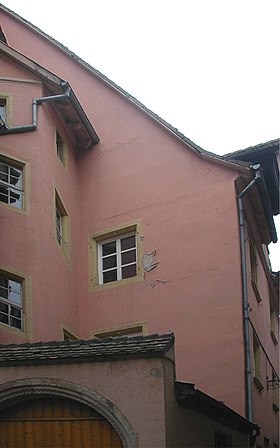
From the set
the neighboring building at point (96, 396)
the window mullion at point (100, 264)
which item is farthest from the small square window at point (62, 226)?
the neighboring building at point (96, 396)

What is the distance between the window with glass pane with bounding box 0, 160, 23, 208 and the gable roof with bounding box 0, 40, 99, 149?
86cm

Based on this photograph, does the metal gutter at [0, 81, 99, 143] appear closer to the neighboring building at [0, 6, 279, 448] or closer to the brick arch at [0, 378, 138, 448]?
the neighboring building at [0, 6, 279, 448]

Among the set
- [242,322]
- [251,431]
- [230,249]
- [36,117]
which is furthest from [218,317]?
[36,117]

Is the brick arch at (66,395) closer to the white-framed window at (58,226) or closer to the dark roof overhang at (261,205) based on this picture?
the white-framed window at (58,226)

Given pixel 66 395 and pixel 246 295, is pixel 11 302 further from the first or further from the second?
pixel 66 395

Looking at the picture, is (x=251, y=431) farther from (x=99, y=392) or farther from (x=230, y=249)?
(x=99, y=392)

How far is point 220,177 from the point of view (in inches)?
688

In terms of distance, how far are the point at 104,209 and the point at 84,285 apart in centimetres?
207

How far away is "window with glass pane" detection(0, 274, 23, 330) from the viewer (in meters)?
15.2

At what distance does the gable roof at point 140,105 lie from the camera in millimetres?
17344

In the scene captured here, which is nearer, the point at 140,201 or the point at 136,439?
the point at 136,439

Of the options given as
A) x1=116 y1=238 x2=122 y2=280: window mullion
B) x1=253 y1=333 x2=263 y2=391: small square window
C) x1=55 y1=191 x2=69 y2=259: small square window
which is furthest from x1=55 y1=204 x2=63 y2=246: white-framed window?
x1=253 y1=333 x2=263 y2=391: small square window

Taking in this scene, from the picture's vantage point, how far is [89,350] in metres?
9.59

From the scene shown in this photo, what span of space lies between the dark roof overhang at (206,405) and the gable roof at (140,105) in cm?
616
